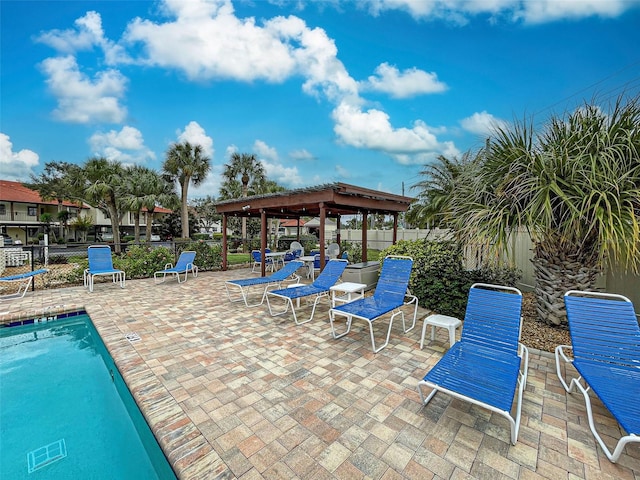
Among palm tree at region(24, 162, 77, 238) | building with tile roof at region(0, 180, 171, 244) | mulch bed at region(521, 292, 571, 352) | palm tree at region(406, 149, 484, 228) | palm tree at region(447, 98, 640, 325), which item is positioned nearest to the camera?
palm tree at region(447, 98, 640, 325)

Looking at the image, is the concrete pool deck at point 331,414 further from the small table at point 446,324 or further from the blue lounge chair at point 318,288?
the blue lounge chair at point 318,288

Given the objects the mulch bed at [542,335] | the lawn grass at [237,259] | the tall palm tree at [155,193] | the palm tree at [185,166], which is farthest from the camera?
the palm tree at [185,166]

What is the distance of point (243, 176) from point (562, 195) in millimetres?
22983

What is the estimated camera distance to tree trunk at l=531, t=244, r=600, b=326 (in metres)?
4.36

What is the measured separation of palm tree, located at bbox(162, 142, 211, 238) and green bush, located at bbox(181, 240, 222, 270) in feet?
41.3

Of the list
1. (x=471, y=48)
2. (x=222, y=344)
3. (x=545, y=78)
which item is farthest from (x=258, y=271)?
(x=545, y=78)

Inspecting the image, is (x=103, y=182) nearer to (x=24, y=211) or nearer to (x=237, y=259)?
(x=237, y=259)

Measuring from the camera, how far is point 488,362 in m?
2.82

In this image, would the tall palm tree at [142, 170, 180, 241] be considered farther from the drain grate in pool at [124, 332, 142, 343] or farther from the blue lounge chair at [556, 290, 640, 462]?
the blue lounge chair at [556, 290, 640, 462]

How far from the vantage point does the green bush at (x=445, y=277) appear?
5.24 m

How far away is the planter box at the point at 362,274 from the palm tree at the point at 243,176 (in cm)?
1762

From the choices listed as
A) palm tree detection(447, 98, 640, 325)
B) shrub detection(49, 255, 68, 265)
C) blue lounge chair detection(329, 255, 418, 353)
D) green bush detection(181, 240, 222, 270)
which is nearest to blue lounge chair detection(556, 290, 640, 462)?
palm tree detection(447, 98, 640, 325)

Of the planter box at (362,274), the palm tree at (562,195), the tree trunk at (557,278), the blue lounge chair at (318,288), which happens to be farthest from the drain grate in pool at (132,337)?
the tree trunk at (557,278)

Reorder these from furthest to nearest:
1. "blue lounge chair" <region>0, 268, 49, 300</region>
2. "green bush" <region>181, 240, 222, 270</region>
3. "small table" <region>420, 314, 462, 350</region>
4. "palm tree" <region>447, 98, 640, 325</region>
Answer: "green bush" <region>181, 240, 222, 270</region>
"blue lounge chair" <region>0, 268, 49, 300</region>
"small table" <region>420, 314, 462, 350</region>
"palm tree" <region>447, 98, 640, 325</region>
